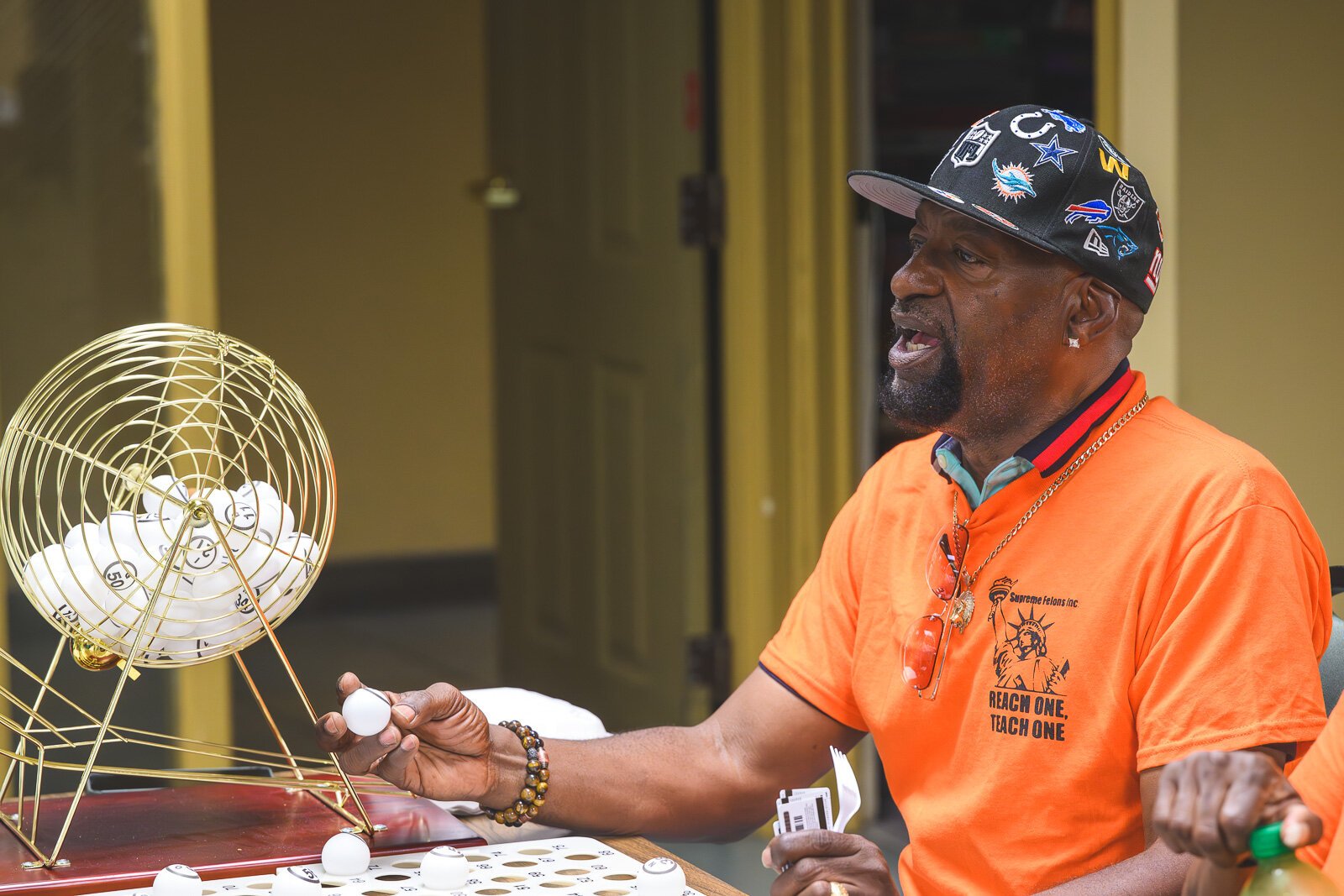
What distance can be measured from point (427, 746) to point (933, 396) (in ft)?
1.86

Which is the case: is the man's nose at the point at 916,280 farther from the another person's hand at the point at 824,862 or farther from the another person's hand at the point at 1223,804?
the another person's hand at the point at 1223,804

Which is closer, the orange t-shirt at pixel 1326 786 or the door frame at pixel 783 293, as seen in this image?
the orange t-shirt at pixel 1326 786

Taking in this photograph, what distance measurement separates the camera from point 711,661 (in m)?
3.33

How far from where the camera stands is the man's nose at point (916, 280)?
59.8 inches

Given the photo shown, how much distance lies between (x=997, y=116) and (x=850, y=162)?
1.77m

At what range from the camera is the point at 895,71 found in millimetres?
3459

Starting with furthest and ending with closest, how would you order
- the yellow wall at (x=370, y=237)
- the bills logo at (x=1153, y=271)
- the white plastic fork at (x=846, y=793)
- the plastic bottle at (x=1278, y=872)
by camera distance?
the yellow wall at (x=370, y=237) < the bills logo at (x=1153, y=271) < the white plastic fork at (x=846, y=793) < the plastic bottle at (x=1278, y=872)

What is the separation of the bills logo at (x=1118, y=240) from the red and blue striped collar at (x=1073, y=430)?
0.40 feet


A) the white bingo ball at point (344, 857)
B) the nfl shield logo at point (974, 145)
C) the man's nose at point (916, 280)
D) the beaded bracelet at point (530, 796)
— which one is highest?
the nfl shield logo at point (974, 145)

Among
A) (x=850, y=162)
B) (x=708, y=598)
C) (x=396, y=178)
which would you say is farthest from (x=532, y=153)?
(x=396, y=178)

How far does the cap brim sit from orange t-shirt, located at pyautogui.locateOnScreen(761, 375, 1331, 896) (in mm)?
197

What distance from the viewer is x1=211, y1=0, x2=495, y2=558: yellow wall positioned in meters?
5.23

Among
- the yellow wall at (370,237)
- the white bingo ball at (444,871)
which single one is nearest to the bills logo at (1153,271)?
the white bingo ball at (444,871)

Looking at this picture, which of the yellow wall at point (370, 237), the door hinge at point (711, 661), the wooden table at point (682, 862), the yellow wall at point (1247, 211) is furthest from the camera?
the yellow wall at point (370, 237)
